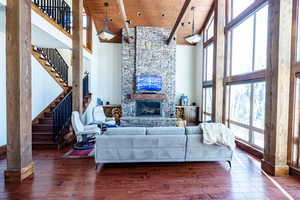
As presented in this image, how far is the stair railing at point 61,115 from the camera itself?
4582 millimetres

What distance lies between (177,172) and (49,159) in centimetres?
271

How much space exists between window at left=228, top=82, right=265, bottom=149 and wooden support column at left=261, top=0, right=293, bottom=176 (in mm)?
1141

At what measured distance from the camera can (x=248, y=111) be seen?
491 centimetres

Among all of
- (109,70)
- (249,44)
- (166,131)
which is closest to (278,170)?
(166,131)

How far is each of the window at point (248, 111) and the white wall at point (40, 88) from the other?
19.3 ft

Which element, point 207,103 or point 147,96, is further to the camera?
point 147,96

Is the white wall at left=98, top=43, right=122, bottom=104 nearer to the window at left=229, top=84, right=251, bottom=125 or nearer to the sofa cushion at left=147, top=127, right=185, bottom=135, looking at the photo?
the window at left=229, top=84, right=251, bottom=125

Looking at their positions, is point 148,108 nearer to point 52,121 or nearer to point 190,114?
point 190,114

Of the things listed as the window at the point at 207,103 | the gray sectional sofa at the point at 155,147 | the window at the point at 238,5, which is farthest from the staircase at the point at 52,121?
the window at the point at 238,5

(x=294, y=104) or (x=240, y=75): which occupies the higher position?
(x=240, y=75)

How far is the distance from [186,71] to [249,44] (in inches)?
172

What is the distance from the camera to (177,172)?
3.24m

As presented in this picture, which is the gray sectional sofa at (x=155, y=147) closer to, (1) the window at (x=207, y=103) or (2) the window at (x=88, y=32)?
(1) the window at (x=207, y=103)

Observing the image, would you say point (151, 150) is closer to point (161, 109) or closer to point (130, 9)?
point (161, 109)
